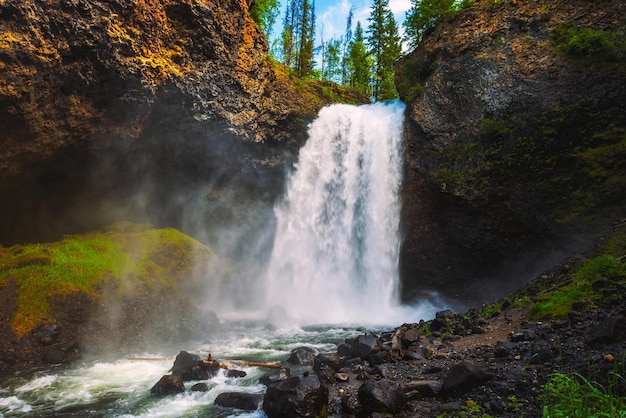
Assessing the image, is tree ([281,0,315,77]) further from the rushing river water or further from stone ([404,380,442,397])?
stone ([404,380,442,397])

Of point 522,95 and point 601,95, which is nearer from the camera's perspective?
point 601,95

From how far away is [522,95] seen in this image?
606 inches

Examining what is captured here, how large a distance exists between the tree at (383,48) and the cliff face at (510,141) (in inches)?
569

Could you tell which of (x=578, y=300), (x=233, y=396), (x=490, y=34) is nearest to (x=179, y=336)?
(x=233, y=396)

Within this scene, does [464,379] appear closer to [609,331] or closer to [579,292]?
[609,331]

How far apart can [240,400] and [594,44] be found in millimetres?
17716

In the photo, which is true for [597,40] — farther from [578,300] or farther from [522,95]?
[578,300]

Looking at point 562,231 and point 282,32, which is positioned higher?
point 282,32

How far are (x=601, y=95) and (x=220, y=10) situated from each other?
1631 centimetres

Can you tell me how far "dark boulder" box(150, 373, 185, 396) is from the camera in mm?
7645

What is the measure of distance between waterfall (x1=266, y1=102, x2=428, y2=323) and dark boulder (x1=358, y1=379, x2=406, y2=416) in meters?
11.1

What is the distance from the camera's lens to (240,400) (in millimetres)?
6781

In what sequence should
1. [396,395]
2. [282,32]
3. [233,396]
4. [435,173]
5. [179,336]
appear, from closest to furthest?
1. [396,395]
2. [233,396]
3. [179,336]
4. [435,173]
5. [282,32]

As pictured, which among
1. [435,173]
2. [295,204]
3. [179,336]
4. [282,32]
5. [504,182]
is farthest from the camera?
[282,32]
